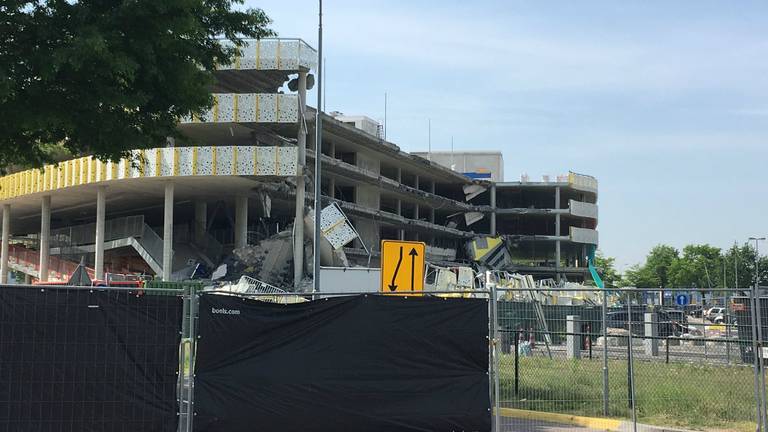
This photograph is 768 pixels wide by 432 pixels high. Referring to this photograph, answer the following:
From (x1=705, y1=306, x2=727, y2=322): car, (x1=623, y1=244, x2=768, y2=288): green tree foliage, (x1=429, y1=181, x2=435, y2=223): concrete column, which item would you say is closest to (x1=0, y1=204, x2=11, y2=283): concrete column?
(x1=429, y1=181, x2=435, y2=223): concrete column

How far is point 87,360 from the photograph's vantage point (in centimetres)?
1018

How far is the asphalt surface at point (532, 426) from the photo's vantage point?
13.4 metres

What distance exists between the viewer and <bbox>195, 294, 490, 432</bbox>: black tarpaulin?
1081 cm

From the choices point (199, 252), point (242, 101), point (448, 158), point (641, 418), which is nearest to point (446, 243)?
point (448, 158)

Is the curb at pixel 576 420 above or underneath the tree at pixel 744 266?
underneath

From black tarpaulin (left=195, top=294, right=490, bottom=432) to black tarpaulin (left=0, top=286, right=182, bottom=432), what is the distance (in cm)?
51

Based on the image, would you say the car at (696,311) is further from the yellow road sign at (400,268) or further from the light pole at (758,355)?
the yellow road sign at (400,268)

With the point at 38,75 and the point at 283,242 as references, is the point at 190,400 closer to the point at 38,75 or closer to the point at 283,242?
the point at 38,75

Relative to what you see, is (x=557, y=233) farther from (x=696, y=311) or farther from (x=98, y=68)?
(x=98, y=68)

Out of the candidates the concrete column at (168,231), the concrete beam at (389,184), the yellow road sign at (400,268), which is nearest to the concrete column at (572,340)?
the yellow road sign at (400,268)

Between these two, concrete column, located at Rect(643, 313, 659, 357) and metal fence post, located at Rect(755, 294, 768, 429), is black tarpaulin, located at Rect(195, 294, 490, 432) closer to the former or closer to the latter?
metal fence post, located at Rect(755, 294, 768, 429)

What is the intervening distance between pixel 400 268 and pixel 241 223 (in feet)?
124

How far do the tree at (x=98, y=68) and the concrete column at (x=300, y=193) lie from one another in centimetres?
3194

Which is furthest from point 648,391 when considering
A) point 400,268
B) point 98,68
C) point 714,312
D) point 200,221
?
point 200,221
